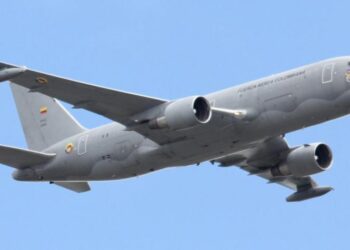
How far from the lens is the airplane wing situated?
64812mm

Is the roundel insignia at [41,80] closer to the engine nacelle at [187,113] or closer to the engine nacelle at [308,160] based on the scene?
the engine nacelle at [187,113]

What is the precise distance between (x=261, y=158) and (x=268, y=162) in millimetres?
521

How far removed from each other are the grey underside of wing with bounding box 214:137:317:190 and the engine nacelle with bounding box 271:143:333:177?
0.77m

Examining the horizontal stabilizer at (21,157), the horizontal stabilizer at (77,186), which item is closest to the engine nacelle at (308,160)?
the horizontal stabilizer at (77,186)

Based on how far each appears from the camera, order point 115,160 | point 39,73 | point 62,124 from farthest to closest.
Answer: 1. point 62,124
2. point 115,160
3. point 39,73

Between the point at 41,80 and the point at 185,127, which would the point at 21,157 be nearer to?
the point at 41,80

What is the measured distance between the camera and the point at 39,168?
6431cm

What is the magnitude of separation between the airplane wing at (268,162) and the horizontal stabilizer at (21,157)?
9.06 m

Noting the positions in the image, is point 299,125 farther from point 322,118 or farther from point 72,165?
point 72,165

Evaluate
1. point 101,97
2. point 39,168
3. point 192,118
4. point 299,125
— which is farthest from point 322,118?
point 39,168

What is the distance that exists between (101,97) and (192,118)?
5006 mm

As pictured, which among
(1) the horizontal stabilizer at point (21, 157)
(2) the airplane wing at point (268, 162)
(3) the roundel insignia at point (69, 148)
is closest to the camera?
(1) the horizontal stabilizer at point (21, 157)

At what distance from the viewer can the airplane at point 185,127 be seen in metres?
57.6

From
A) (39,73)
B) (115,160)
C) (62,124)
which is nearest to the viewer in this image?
(39,73)
